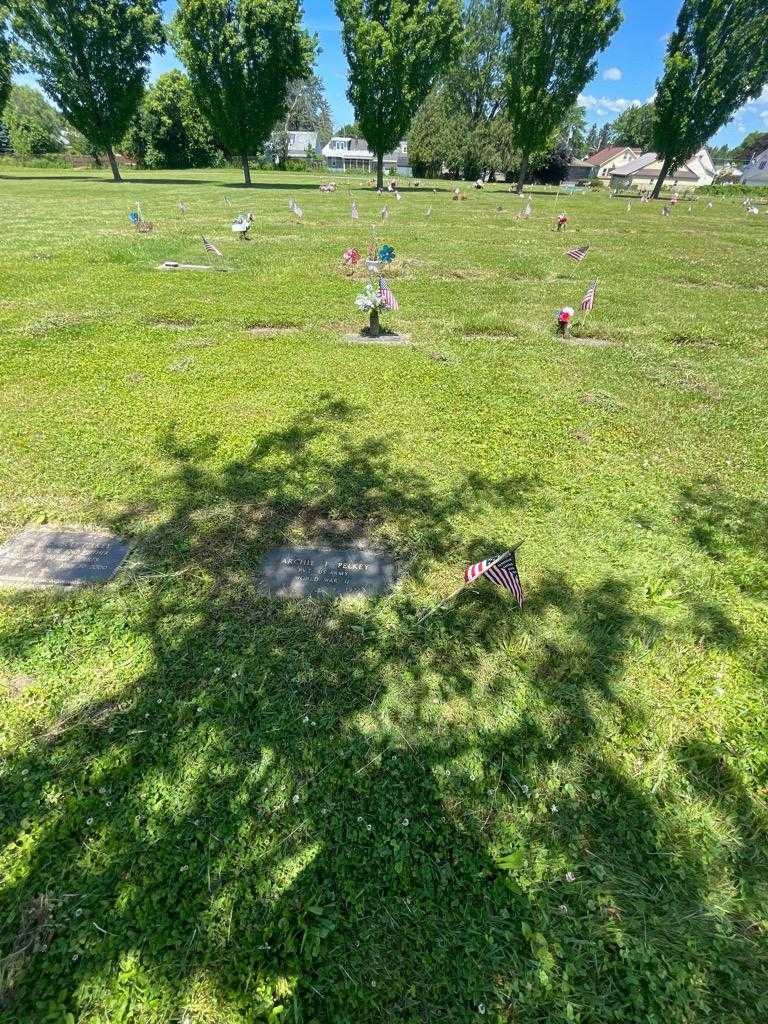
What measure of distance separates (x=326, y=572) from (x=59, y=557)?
225 centimetres

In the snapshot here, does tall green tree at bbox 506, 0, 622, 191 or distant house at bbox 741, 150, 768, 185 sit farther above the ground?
tall green tree at bbox 506, 0, 622, 191

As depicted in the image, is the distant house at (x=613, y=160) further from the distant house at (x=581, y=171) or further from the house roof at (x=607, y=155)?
the distant house at (x=581, y=171)

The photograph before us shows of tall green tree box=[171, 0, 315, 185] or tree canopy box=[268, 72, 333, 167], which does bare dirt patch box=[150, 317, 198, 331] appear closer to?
tall green tree box=[171, 0, 315, 185]

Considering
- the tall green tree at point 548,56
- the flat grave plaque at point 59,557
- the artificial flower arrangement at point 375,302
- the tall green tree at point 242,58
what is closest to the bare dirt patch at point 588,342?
the artificial flower arrangement at point 375,302

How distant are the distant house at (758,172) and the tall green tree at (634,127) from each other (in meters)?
35.0

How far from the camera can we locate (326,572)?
13.6ft

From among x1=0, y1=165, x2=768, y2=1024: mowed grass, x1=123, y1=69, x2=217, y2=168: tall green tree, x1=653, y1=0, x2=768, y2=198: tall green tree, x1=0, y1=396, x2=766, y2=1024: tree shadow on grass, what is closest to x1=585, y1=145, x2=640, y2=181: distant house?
x1=653, y1=0, x2=768, y2=198: tall green tree

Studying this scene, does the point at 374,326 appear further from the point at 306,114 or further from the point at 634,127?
the point at 634,127

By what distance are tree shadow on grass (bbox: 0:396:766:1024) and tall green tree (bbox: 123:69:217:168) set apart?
63.7m

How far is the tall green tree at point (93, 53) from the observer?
2992 centimetres

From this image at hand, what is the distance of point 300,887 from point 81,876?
105 centimetres

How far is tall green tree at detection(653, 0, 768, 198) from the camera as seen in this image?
103 ft

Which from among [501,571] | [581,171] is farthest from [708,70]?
[581,171]

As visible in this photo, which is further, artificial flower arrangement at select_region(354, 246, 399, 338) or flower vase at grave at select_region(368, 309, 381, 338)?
flower vase at grave at select_region(368, 309, 381, 338)
